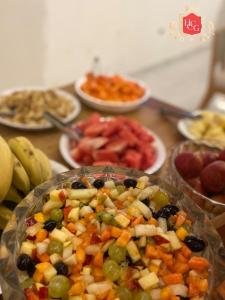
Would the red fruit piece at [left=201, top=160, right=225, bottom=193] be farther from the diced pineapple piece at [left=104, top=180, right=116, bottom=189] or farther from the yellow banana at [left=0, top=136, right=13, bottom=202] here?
the yellow banana at [left=0, top=136, right=13, bottom=202]

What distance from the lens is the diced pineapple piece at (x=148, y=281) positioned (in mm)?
488

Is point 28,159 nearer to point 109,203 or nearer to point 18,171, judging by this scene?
point 18,171

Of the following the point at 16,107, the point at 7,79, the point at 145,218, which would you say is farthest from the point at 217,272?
the point at 7,79

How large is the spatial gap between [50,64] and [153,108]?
1087mm

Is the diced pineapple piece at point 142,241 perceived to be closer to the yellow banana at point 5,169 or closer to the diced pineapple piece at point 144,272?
the diced pineapple piece at point 144,272

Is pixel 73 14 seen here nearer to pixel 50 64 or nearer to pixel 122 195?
pixel 50 64

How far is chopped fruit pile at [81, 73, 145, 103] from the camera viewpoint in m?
1.34

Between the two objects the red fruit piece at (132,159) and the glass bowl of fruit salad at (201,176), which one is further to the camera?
the red fruit piece at (132,159)

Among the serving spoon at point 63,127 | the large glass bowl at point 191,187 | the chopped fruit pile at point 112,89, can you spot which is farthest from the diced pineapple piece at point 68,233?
the chopped fruit pile at point 112,89

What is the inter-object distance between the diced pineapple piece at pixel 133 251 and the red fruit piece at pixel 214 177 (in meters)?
0.24

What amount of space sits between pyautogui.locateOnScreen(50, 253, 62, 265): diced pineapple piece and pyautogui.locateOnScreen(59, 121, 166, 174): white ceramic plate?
48cm

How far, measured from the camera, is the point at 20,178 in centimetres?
64

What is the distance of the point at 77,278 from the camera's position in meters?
0.49

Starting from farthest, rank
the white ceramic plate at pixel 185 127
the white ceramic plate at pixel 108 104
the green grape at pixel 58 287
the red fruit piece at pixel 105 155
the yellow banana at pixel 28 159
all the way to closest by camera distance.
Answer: the white ceramic plate at pixel 108 104 → the white ceramic plate at pixel 185 127 → the red fruit piece at pixel 105 155 → the yellow banana at pixel 28 159 → the green grape at pixel 58 287
